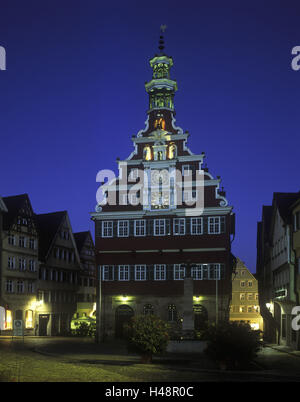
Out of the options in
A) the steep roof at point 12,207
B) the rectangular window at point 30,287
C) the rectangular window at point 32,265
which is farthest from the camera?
the rectangular window at point 32,265

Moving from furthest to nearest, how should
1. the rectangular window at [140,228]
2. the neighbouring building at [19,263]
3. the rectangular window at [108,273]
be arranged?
the neighbouring building at [19,263] < the rectangular window at [108,273] < the rectangular window at [140,228]

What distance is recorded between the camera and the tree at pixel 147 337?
79.3 feet

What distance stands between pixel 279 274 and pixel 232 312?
141 ft

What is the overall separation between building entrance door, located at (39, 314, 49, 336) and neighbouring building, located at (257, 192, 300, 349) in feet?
75.3

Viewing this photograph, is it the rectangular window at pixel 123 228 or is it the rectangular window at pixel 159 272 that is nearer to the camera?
the rectangular window at pixel 159 272

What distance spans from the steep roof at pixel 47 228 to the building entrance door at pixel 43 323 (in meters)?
6.07

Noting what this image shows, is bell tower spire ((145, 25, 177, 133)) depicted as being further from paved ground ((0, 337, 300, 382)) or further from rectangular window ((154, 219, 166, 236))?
paved ground ((0, 337, 300, 382))

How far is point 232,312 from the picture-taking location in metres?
86.4

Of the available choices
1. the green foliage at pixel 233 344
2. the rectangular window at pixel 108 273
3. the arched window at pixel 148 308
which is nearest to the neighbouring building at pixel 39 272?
the rectangular window at pixel 108 273

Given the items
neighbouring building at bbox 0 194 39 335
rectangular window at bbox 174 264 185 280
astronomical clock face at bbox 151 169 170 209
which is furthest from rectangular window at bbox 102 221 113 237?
neighbouring building at bbox 0 194 39 335

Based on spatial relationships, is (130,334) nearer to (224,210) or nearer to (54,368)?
(54,368)

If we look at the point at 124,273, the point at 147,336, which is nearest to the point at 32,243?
the point at 124,273

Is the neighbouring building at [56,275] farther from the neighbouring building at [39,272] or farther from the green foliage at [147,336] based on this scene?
the green foliage at [147,336]
